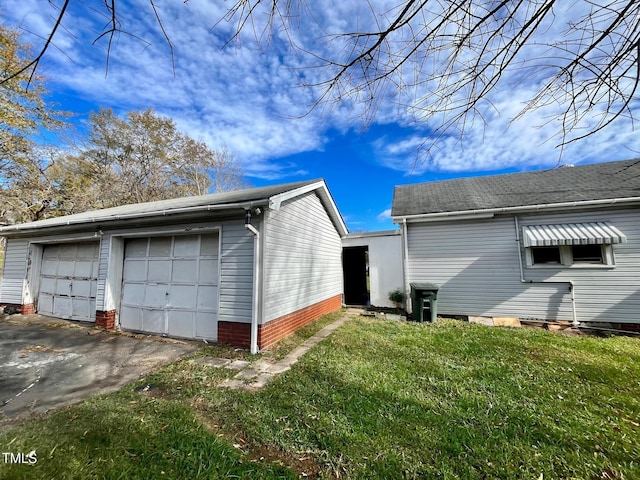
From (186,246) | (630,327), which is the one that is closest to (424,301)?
(630,327)

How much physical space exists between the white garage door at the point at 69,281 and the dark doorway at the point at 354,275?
965 cm

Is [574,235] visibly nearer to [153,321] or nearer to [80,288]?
[153,321]

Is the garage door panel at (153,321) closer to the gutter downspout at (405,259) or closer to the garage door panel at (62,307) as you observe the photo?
the garage door panel at (62,307)

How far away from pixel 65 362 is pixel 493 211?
11114mm

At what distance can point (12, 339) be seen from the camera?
618 centimetres

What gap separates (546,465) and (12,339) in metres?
10.2

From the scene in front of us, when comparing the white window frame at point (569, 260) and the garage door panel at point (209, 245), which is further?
the white window frame at point (569, 260)

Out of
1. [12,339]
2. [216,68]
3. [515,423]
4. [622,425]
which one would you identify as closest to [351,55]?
[216,68]

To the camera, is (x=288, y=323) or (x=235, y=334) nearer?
(x=235, y=334)

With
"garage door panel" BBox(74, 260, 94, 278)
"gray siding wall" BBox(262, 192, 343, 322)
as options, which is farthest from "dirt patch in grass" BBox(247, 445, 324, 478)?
"garage door panel" BBox(74, 260, 94, 278)

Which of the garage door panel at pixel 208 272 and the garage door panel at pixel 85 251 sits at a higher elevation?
the garage door panel at pixel 85 251

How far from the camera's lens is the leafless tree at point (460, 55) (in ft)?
5.48

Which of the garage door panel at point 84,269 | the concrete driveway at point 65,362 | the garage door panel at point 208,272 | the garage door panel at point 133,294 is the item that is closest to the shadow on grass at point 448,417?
the concrete driveway at point 65,362

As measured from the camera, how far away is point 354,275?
13602 millimetres
